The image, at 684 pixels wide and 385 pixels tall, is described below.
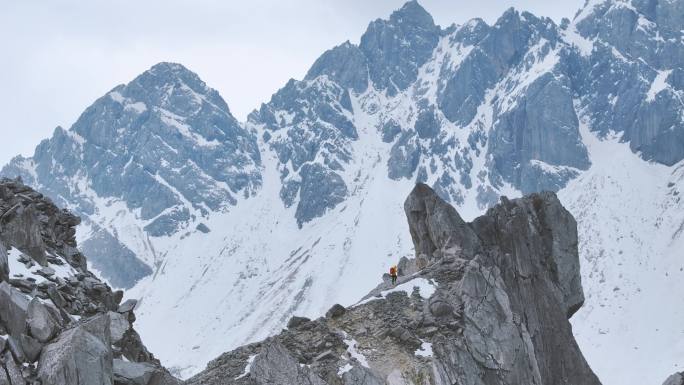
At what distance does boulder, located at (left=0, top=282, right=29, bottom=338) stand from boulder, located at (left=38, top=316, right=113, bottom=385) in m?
1.20

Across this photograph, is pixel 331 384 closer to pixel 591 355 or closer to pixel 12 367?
pixel 12 367

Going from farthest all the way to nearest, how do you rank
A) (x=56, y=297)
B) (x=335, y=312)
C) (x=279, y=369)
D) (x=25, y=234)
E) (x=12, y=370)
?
(x=335, y=312) < (x=25, y=234) < (x=279, y=369) < (x=56, y=297) < (x=12, y=370)

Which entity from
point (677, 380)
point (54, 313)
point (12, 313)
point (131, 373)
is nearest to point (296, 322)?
point (131, 373)

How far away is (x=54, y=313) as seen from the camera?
2752 cm

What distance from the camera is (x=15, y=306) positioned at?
25000 mm

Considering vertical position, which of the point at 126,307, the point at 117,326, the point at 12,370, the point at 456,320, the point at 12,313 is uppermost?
the point at 456,320

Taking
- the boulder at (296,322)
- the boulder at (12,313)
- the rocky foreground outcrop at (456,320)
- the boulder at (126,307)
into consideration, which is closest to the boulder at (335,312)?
the rocky foreground outcrop at (456,320)

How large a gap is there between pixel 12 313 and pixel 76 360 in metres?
2.91

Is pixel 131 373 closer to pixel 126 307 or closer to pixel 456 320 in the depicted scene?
pixel 126 307

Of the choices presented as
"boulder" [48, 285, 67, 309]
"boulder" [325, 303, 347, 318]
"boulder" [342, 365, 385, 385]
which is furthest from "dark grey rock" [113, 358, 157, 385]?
"boulder" [325, 303, 347, 318]

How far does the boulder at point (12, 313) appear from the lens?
24750mm

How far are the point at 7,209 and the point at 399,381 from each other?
19.8 meters

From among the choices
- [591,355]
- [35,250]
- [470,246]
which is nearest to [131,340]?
[35,250]

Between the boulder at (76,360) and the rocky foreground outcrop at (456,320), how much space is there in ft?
27.8
